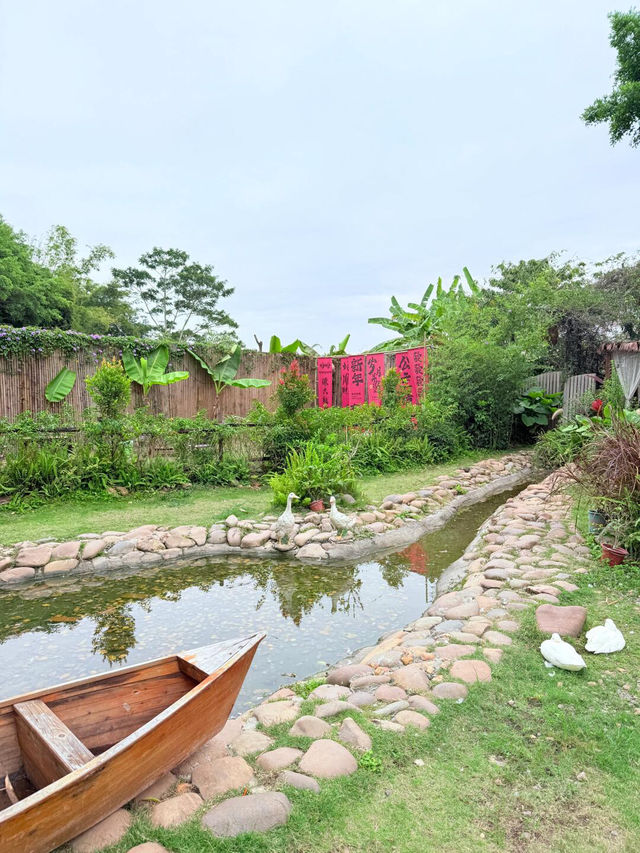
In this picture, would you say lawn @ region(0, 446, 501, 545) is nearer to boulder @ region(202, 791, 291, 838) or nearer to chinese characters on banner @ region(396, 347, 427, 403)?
chinese characters on banner @ region(396, 347, 427, 403)

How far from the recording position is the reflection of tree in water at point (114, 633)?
3.73 metres

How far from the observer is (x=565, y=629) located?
10.6 feet

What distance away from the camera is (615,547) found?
4293 mm

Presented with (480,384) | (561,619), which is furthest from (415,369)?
(561,619)

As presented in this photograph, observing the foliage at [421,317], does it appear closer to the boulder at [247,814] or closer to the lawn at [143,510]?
the lawn at [143,510]

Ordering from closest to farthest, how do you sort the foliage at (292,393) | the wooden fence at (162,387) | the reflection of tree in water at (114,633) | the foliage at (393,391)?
the reflection of tree in water at (114,633) < the foliage at (292,393) < the wooden fence at (162,387) < the foliage at (393,391)

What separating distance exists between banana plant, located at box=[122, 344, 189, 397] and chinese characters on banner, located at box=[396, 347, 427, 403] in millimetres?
4827

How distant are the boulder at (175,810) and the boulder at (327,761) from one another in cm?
43

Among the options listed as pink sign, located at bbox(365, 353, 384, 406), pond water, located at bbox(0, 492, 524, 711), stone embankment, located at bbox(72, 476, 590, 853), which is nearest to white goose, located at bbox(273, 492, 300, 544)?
pond water, located at bbox(0, 492, 524, 711)

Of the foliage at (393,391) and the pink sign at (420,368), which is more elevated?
the pink sign at (420,368)

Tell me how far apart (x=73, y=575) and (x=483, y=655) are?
13.2 ft

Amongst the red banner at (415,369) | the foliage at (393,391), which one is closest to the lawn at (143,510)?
the foliage at (393,391)

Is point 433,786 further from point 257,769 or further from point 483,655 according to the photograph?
point 483,655

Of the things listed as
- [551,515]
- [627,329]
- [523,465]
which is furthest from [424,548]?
[627,329]
